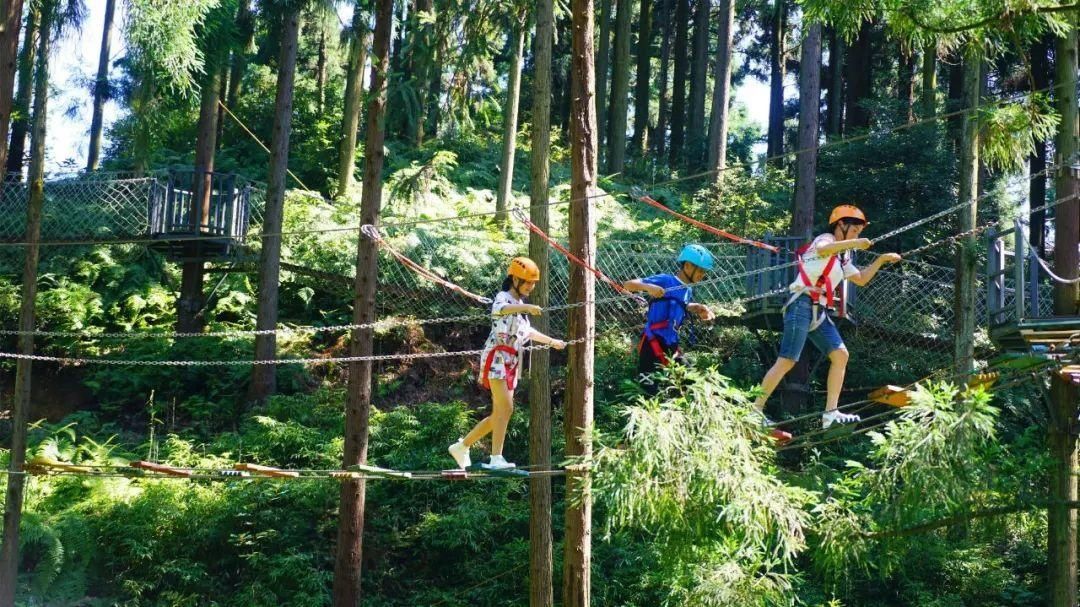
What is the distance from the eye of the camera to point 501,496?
14992 mm

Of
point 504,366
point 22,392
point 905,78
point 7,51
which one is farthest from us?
point 905,78

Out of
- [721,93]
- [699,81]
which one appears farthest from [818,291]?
[699,81]

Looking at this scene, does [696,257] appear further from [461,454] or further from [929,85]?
[929,85]

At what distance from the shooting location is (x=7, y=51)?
44.2 ft

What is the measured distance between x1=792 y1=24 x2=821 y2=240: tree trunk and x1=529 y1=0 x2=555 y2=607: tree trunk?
16.5ft

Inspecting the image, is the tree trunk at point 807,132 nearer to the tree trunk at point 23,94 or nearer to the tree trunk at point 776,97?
the tree trunk at point 23,94

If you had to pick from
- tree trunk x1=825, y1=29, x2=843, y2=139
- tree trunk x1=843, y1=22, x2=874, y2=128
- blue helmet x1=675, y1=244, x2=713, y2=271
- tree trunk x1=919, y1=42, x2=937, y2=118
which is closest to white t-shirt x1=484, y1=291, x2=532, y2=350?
blue helmet x1=675, y1=244, x2=713, y2=271

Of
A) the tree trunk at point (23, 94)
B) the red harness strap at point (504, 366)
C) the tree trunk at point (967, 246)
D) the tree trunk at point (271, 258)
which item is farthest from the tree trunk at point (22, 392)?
the tree trunk at point (967, 246)

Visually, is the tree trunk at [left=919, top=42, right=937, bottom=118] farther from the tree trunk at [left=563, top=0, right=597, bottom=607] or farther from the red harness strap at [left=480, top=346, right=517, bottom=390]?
the red harness strap at [left=480, top=346, right=517, bottom=390]

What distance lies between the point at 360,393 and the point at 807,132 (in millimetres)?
8065

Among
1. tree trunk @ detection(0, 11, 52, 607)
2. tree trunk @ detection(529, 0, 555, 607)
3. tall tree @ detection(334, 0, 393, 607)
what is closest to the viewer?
tree trunk @ detection(529, 0, 555, 607)

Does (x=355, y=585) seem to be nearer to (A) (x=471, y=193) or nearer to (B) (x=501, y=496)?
(B) (x=501, y=496)

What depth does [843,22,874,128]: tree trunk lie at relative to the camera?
83.9 ft

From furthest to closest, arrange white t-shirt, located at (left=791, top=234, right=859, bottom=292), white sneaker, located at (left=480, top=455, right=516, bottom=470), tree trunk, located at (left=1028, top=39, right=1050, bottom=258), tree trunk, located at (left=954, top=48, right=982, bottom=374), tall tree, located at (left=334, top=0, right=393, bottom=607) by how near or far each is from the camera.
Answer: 1. tree trunk, located at (left=1028, top=39, right=1050, bottom=258)
2. tree trunk, located at (left=954, top=48, right=982, bottom=374)
3. tall tree, located at (left=334, top=0, right=393, bottom=607)
4. white sneaker, located at (left=480, top=455, right=516, bottom=470)
5. white t-shirt, located at (left=791, top=234, right=859, bottom=292)
